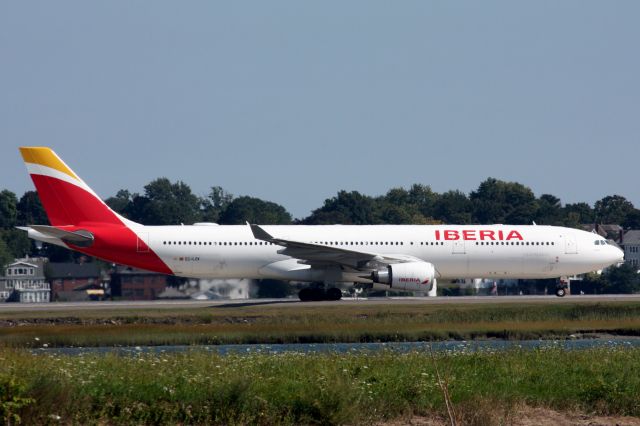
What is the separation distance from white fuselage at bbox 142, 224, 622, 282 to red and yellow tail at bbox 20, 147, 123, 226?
240cm

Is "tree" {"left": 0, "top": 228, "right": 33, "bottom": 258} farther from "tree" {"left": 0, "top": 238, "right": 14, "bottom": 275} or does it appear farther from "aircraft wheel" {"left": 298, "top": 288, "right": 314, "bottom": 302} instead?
"aircraft wheel" {"left": 298, "top": 288, "right": 314, "bottom": 302}

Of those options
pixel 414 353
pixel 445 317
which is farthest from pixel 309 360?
pixel 445 317

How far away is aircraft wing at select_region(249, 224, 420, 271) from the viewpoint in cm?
4631

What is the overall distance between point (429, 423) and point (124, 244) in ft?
103

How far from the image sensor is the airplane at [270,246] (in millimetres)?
48188

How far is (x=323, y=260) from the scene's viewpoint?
4769 centimetres

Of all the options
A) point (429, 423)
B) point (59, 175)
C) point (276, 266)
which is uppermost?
point (59, 175)

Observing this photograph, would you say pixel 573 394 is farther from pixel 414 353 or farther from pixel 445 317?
pixel 445 317

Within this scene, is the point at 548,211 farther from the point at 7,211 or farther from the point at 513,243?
the point at 513,243

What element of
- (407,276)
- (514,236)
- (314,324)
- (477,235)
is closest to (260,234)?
(407,276)

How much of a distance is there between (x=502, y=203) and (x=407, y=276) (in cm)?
9405

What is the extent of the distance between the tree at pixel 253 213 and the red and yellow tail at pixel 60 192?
246 feet

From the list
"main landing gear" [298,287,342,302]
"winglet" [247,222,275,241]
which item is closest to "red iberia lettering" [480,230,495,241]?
"main landing gear" [298,287,342,302]

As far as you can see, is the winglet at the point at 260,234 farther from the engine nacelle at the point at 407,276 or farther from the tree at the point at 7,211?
the tree at the point at 7,211
